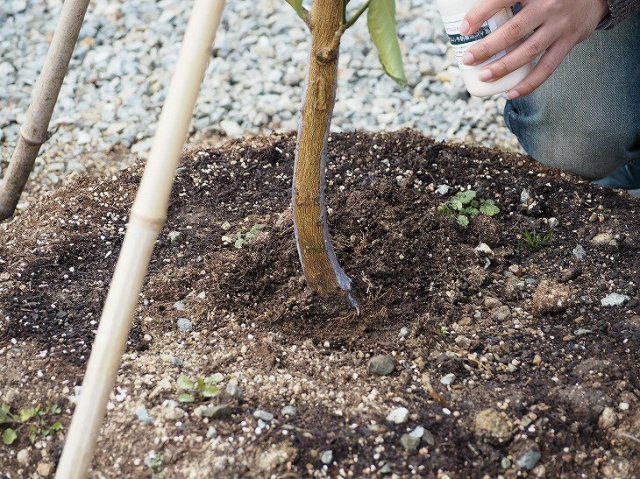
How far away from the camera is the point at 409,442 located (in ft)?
4.13

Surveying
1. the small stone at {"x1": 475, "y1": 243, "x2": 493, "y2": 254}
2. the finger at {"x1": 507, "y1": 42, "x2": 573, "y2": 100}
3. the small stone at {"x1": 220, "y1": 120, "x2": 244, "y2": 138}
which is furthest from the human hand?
the small stone at {"x1": 220, "y1": 120, "x2": 244, "y2": 138}

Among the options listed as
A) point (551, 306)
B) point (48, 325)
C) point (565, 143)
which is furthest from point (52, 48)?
point (565, 143)

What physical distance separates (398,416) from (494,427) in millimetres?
161

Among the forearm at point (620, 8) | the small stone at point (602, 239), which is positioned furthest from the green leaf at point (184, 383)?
the forearm at point (620, 8)

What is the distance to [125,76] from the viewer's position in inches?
112

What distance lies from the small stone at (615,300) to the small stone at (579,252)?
0.50 feet

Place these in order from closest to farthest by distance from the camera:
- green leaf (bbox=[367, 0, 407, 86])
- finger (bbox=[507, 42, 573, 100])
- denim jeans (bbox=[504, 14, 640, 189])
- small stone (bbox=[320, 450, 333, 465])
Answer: green leaf (bbox=[367, 0, 407, 86]) < small stone (bbox=[320, 450, 333, 465]) < finger (bbox=[507, 42, 573, 100]) < denim jeans (bbox=[504, 14, 640, 189])

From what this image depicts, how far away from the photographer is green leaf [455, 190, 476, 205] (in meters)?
1.85

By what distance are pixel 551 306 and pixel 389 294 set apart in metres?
0.33

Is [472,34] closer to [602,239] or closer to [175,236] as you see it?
[602,239]

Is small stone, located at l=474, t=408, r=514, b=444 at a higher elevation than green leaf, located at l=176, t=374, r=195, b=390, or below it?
below

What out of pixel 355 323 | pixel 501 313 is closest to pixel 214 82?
pixel 355 323

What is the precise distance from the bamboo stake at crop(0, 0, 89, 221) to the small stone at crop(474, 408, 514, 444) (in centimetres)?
115

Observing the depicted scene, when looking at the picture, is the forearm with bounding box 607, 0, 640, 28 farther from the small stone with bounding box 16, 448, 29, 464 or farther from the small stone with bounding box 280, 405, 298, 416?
the small stone with bounding box 16, 448, 29, 464
